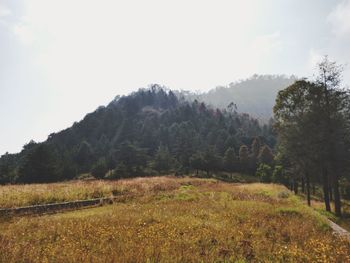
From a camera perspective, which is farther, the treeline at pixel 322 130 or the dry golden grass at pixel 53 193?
the treeline at pixel 322 130

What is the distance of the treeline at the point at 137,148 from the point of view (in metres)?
65.8

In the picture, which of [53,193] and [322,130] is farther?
[322,130]

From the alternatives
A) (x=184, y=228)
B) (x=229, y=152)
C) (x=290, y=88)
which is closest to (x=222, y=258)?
(x=184, y=228)

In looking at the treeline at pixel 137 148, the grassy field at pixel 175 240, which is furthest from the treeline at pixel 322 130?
the treeline at pixel 137 148

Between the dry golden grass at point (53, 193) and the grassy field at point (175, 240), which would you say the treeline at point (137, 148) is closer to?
the dry golden grass at point (53, 193)

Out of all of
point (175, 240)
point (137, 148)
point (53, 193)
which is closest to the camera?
point (175, 240)

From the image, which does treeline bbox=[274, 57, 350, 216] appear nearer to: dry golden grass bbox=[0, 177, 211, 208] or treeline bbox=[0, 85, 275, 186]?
dry golden grass bbox=[0, 177, 211, 208]

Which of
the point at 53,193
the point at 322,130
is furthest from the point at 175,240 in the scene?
the point at 322,130

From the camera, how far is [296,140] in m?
28.3

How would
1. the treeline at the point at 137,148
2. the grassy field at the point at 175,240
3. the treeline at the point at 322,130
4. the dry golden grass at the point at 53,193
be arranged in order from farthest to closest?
the treeline at the point at 137,148, the treeline at the point at 322,130, the dry golden grass at the point at 53,193, the grassy field at the point at 175,240

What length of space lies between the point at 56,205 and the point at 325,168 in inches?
900

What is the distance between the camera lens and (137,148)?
300 ft

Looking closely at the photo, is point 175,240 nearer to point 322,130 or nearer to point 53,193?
point 53,193

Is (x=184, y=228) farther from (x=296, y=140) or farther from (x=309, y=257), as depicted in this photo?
(x=296, y=140)
